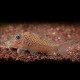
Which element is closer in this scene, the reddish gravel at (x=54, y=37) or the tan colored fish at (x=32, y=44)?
the reddish gravel at (x=54, y=37)

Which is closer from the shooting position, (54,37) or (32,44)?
(32,44)

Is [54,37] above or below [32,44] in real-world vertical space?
above

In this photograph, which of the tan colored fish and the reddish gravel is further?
the tan colored fish
